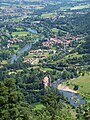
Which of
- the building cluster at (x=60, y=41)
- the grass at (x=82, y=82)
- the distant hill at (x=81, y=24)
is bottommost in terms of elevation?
the grass at (x=82, y=82)

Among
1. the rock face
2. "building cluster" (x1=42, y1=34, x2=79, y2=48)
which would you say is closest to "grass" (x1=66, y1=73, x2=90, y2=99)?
the rock face

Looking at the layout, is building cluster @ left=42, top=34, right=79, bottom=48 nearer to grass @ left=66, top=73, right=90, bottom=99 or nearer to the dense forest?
the dense forest

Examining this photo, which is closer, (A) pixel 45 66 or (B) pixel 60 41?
(A) pixel 45 66

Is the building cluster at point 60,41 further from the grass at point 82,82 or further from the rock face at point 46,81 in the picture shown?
the grass at point 82,82

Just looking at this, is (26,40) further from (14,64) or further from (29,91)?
(29,91)

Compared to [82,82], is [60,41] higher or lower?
higher

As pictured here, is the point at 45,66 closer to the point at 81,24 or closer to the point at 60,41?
the point at 60,41

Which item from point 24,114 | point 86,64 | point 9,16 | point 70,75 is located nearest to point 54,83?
point 70,75

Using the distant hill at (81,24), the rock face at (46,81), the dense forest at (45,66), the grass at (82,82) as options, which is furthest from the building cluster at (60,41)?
the grass at (82,82)

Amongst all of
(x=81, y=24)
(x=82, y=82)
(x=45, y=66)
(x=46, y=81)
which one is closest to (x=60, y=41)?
(x=81, y=24)

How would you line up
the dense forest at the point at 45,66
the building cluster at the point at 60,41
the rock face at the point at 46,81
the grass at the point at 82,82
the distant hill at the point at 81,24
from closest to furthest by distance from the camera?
the dense forest at the point at 45,66
the grass at the point at 82,82
the rock face at the point at 46,81
the building cluster at the point at 60,41
the distant hill at the point at 81,24

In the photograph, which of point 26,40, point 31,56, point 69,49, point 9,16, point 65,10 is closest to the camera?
point 31,56
